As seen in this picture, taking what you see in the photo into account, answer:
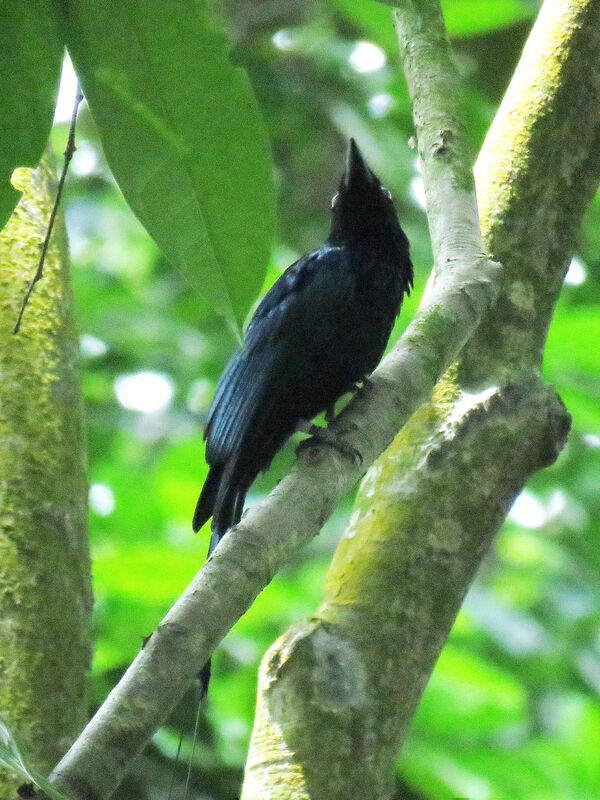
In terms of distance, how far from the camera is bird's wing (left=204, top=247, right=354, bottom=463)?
265cm

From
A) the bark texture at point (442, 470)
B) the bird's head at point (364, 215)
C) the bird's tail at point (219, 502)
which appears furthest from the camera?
the bird's head at point (364, 215)

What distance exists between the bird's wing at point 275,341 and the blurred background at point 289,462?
157 millimetres

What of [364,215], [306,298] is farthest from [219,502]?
[364,215]

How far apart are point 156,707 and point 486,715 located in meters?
2.20

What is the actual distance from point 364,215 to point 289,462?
863mm

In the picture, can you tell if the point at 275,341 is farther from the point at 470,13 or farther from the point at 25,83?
the point at 25,83

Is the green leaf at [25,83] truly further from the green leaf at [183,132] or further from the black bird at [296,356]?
the black bird at [296,356]

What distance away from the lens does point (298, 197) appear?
5.68 metres

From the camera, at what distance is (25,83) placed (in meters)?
0.85

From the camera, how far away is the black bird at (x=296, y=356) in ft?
8.70

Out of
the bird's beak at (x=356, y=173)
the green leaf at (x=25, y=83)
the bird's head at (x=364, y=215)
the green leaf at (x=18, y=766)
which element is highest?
the bird's beak at (x=356, y=173)

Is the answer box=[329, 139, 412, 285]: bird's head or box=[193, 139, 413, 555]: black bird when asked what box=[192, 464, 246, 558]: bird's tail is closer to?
box=[193, 139, 413, 555]: black bird

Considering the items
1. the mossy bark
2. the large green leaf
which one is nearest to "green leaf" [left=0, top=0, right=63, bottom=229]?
the mossy bark

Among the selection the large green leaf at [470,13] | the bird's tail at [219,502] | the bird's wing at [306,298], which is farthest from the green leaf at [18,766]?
the large green leaf at [470,13]
